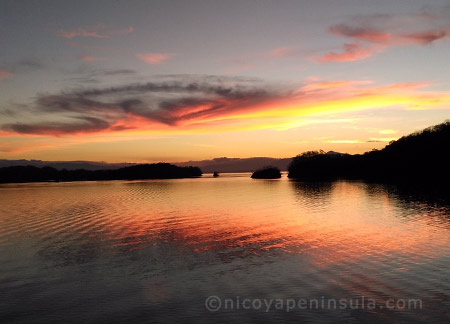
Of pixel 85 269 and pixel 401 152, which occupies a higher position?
pixel 401 152

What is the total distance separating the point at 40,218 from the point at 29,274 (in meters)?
33.8

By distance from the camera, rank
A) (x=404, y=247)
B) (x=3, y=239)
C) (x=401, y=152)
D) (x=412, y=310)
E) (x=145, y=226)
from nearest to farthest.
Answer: (x=412, y=310)
(x=404, y=247)
(x=3, y=239)
(x=145, y=226)
(x=401, y=152)

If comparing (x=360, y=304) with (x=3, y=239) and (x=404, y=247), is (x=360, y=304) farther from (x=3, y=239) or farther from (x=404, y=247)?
(x=3, y=239)

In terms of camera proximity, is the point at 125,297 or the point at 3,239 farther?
the point at 3,239

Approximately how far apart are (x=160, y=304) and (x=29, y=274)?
11.9 m

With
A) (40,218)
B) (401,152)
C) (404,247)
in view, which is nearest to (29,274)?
(404,247)

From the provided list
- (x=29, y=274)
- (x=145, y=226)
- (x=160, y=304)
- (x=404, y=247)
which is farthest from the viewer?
(x=145, y=226)

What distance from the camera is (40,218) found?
178ft
